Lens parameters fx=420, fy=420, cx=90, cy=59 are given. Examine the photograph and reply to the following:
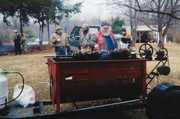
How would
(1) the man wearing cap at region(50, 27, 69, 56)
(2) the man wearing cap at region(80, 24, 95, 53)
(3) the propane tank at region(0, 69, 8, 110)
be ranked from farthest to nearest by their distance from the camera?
(1) the man wearing cap at region(50, 27, 69, 56) → (2) the man wearing cap at region(80, 24, 95, 53) → (3) the propane tank at region(0, 69, 8, 110)

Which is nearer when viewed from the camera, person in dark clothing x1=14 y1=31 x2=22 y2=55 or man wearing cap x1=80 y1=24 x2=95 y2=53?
man wearing cap x1=80 y1=24 x2=95 y2=53

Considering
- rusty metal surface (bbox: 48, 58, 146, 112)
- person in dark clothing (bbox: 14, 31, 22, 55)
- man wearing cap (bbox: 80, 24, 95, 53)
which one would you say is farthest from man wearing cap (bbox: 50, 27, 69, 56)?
person in dark clothing (bbox: 14, 31, 22, 55)

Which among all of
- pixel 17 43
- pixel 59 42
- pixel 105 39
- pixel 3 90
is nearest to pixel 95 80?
pixel 3 90

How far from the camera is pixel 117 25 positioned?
150ft

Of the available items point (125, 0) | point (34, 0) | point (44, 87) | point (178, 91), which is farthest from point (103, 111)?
point (34, 0)

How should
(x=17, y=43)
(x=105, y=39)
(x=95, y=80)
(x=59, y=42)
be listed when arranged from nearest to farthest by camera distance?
1. (x=95, y=80)
2. (x=105, y=39)
3. (x=59, y=42)
4. (x=17, y=43)

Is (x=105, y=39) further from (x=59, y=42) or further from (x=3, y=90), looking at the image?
(x=59, y=42)

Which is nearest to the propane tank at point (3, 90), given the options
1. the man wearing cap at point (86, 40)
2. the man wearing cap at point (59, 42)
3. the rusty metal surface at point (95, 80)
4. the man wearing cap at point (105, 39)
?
the rusty metal surface at point (95, 80)

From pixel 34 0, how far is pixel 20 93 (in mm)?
27190

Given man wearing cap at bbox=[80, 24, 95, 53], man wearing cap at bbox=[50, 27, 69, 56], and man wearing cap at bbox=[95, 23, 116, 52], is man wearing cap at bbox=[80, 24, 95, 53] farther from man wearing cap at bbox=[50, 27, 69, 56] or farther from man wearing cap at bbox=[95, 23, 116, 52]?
man wearing cap at bbox=[50, 27, 69, 56]

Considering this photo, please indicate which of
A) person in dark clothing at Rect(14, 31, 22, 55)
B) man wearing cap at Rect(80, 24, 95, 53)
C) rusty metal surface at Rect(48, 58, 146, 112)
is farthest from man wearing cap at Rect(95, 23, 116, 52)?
person in dark clothing at Rect(14, 31, 22, 55)

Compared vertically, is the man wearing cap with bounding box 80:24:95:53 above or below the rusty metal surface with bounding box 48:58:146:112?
above

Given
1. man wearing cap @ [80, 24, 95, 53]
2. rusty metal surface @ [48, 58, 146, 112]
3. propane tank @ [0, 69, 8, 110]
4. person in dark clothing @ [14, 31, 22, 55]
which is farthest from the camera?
person in dark clothing @ [14, 31, 22, 55]

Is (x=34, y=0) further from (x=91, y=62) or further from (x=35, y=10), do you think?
(x=91, y=62)
